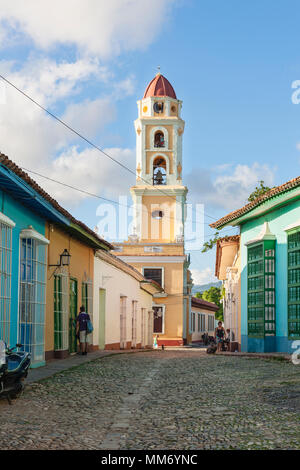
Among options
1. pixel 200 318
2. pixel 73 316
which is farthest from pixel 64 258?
pixel 200 318

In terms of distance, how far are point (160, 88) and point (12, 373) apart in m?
35.9

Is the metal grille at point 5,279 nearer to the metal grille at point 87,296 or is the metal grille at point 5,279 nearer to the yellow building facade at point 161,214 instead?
the metal grille at point 87,296

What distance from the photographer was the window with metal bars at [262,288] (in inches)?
638

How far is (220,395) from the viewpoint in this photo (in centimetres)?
795

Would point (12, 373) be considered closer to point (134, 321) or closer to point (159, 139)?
point (134, 321)

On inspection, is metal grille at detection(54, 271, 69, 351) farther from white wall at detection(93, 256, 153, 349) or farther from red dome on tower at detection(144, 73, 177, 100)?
red dome on tower at detection(144, 73, 177, 100)

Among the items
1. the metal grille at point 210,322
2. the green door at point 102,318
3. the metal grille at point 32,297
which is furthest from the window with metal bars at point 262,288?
the metal grille at point 210,322

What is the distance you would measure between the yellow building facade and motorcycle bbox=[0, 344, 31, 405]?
106 feet

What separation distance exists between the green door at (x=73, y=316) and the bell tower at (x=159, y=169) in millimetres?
23681

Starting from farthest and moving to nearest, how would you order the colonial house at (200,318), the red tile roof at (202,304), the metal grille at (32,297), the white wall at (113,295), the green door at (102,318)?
1. the colonial house at (200,318)
2. the red tile roof at (202,304)
3. the green door at (102,318)
4. the white wall at (113,295)
5. the metal grille at (32,297)

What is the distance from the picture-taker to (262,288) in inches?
647

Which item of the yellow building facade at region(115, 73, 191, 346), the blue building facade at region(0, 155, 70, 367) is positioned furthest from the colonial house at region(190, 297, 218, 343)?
the blue building facade at region(0, 155, 70, 367)
